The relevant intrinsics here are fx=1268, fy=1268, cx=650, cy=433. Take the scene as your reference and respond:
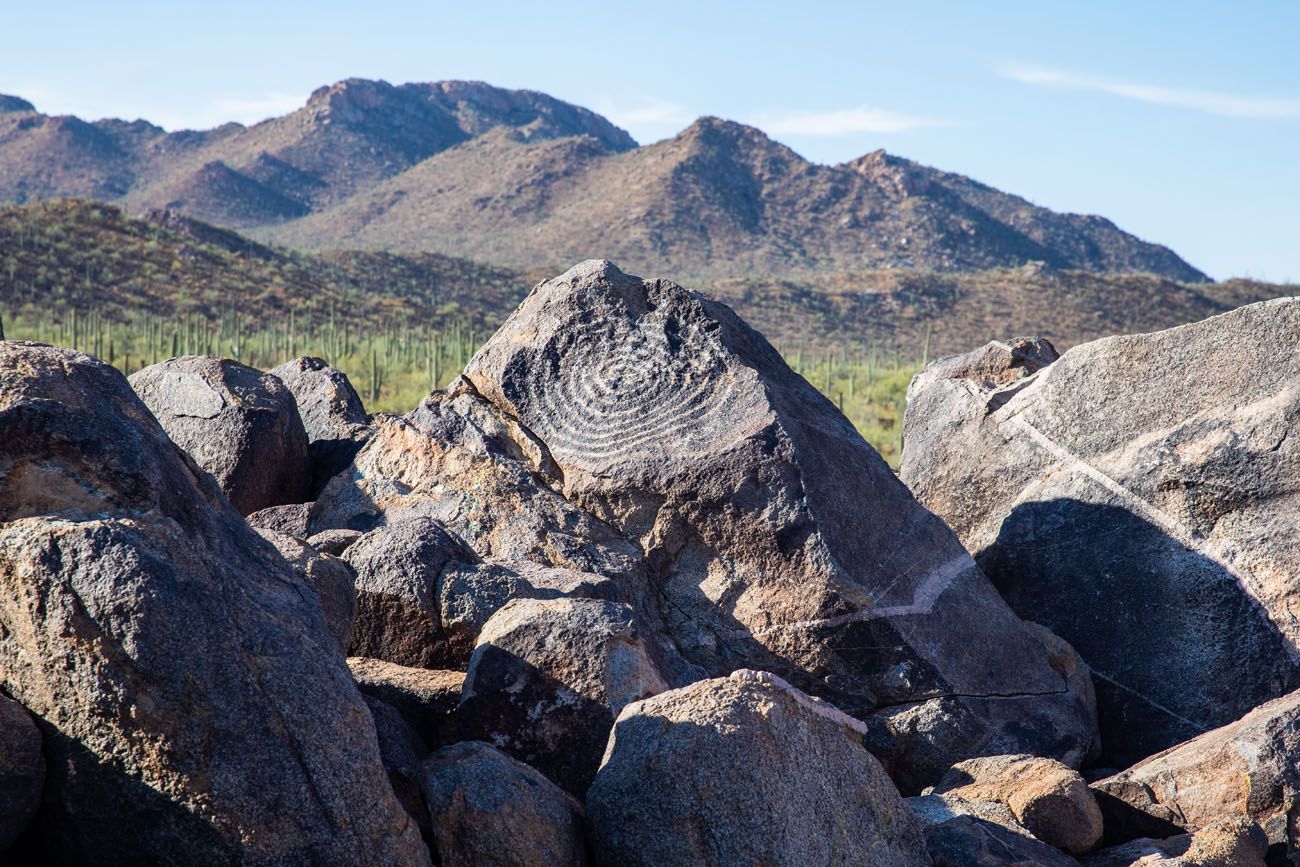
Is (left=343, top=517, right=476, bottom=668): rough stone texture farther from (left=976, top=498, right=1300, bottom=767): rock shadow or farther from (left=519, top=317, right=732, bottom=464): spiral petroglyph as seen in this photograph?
(left=976, top=498, right=1300, bottom=767): rock shadow

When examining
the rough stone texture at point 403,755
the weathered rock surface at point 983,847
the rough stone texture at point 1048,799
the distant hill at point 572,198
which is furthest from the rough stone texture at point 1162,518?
the distant hill at point 572,198

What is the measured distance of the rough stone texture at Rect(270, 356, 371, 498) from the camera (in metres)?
7.55

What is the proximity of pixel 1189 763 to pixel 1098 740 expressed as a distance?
4.50ft

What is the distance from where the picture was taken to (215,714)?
10.4 feet

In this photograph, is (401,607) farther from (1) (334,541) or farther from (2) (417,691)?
(1) (334,541)

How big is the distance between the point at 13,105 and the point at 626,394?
131 m

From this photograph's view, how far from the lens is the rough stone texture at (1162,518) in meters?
6.38

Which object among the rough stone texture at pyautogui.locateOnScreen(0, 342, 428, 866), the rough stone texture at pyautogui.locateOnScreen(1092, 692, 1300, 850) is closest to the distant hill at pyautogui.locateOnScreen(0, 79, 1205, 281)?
the rough stone texture at pyautogui.locateOnScreen(1092, 692, 1300, 850)

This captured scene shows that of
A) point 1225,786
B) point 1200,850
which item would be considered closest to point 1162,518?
point 1225,786

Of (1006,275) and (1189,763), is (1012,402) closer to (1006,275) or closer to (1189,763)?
(1189,763)

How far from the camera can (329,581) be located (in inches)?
184

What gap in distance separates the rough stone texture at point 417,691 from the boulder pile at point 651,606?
0.02 meters

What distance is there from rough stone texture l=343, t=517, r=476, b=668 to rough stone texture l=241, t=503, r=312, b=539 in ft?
4.45

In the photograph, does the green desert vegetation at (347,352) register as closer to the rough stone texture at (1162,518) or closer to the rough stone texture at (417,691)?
the rough stone texture at (1162,518)
